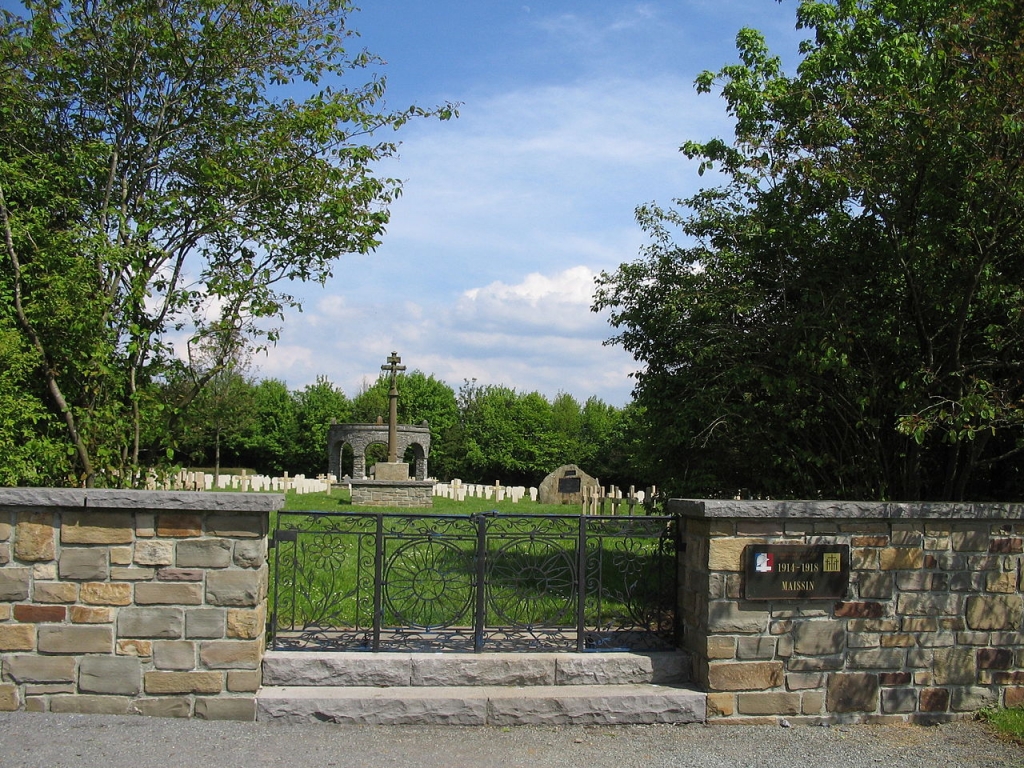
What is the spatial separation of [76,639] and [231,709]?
1023 mm

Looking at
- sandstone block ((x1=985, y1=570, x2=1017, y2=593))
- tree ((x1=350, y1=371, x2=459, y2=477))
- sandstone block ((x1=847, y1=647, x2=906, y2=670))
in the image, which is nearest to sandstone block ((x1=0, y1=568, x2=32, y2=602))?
sandstone block ((x1=847, y1=647, x2=906, y2=670))

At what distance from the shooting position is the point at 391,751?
15.4ft

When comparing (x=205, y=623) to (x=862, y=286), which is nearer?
(x=205, y=623)

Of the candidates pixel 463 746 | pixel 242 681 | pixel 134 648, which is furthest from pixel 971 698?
pixel 134 648

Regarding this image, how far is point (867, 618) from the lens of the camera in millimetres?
5500

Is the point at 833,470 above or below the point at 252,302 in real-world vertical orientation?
below

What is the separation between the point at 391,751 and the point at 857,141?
5699 millimetres

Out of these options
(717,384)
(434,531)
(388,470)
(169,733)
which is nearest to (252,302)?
(434,531)

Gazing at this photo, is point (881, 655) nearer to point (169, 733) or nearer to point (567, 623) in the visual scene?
point (567, 623)

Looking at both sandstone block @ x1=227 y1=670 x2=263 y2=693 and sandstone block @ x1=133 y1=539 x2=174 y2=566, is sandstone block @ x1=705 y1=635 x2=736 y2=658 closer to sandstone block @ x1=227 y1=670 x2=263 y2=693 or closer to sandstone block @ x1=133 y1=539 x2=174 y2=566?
sandstone block @ x1=227 y1=670 x2=263 y2=693

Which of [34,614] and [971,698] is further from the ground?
[34,614]

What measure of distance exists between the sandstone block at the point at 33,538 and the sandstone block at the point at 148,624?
0.58 m

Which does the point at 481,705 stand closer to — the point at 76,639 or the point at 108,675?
the point at 108,675

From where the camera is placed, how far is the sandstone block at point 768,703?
5.33 m
